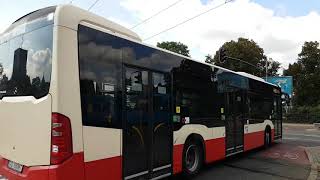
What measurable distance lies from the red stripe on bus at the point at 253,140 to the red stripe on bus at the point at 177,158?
500 cm

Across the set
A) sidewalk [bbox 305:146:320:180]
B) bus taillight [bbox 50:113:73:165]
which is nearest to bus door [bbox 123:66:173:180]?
bus taillight [bbox 50:113:73:165]

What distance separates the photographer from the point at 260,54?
→ 233ft

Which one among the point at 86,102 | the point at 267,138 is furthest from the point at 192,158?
the point at 267,138

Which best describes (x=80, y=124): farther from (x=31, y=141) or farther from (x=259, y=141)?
(x=259, y=141)

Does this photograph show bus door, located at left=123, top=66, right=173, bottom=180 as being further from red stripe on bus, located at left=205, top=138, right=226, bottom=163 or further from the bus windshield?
red stripe on bus, located at left=205, top=138, right=226, bottom=163

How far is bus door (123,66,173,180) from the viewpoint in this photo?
7.54m

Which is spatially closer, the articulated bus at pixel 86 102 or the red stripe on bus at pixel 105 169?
the articulated bus at pixel 86 102

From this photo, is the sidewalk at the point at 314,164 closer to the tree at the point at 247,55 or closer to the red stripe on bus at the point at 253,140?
the red stripe on bus at the point at 253,140

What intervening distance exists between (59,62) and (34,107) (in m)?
0.82

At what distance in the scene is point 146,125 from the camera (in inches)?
316

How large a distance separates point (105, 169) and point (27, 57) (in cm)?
223

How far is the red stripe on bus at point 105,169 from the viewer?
6570 mm

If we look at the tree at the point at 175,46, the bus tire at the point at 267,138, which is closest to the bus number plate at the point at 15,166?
the bus tire at the point at 267,138

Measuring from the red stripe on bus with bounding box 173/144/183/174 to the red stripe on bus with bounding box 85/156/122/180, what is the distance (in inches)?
84.1
